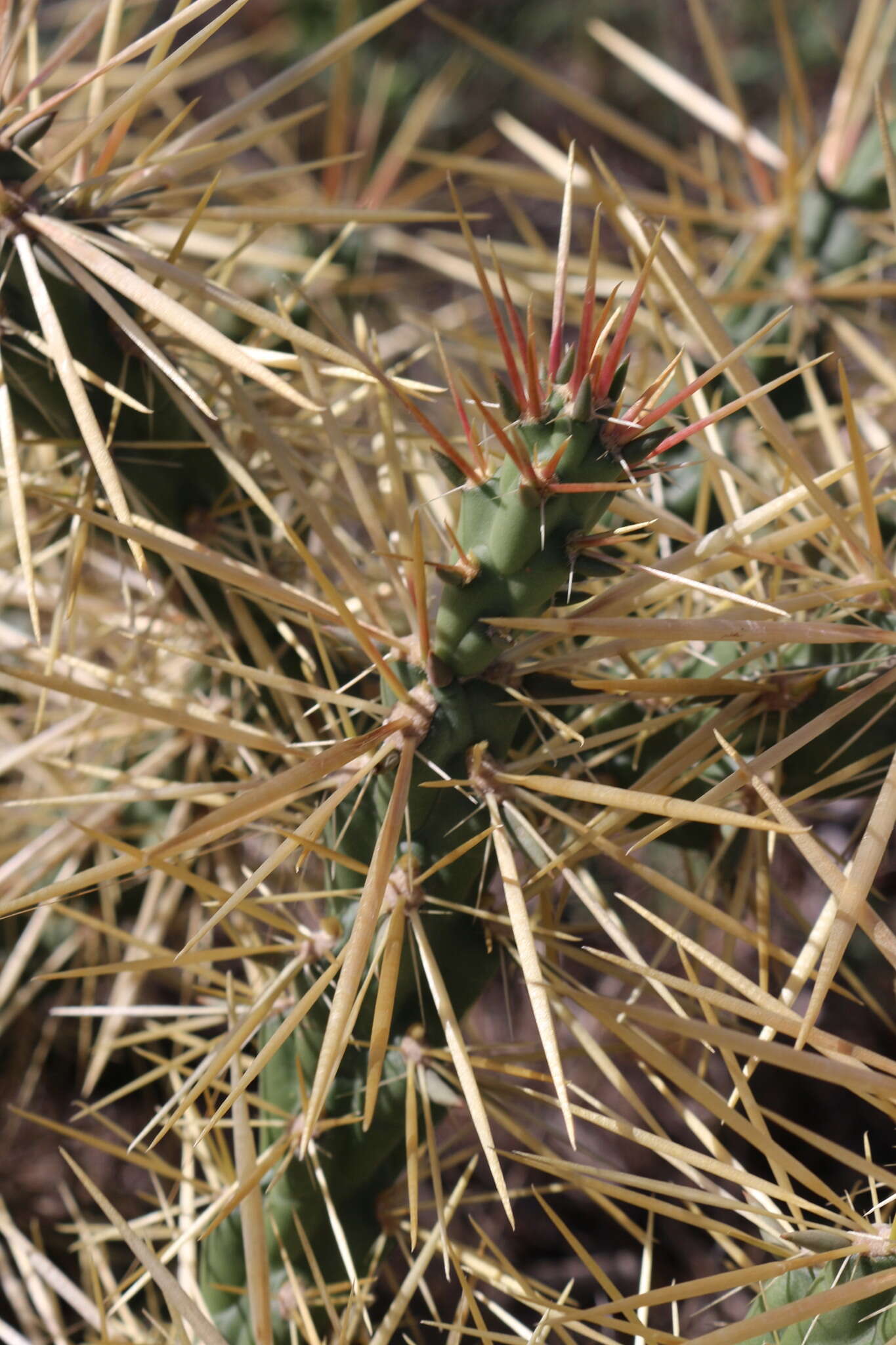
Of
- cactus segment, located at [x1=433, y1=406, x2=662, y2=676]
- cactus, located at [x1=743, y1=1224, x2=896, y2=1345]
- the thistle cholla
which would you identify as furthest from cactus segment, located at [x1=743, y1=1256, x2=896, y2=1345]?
cactus segment, located at [x1=433, y1=406, x2=662, y2=676]

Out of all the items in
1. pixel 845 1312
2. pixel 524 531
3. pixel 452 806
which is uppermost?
pixel 524 531

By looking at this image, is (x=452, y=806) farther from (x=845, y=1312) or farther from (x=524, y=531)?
(x=845, y=1312)

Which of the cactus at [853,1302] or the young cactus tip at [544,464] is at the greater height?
the young cactus tip at [544,464]

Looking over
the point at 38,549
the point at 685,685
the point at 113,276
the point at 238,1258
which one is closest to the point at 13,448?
the point at 113,276

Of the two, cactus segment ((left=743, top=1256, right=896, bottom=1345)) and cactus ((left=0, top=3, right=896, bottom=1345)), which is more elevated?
cactus ((left=0, top=3, right=896, bottom=1345))

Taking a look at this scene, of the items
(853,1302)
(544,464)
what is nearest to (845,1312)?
(853,1302)

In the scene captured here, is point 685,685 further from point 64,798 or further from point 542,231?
point 542,231

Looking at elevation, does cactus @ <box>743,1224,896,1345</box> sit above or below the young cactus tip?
below

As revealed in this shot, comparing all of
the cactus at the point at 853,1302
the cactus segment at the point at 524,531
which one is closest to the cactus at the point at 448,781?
the cactus segment at the point at 524,531

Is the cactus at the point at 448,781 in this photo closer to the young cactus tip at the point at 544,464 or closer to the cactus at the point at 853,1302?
the young cactus tip at the point at 544,464

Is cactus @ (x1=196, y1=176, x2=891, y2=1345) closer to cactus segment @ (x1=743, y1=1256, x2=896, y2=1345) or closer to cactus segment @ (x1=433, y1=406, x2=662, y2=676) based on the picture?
cactus segment @ (x1=433, y1=406, x2=662, y2=676)

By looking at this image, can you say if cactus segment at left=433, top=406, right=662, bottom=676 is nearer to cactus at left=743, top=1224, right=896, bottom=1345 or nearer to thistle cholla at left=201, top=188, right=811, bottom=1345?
thistle cholla at left=201, top=188, right=811, bottom=1345
